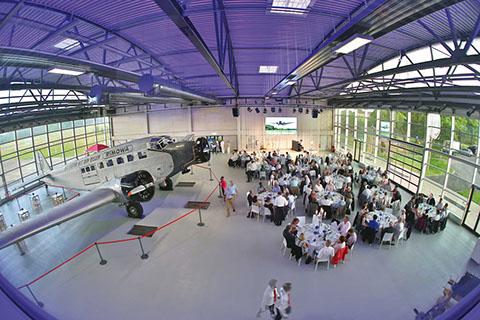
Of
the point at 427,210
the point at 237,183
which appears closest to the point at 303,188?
the point at 237,183

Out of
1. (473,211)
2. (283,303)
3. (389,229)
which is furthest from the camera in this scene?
(473,211)

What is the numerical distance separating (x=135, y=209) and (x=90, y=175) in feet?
10.9

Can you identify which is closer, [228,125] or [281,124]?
[281,124]

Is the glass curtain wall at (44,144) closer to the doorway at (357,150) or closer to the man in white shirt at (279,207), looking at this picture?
the man in white shirt at (279,207)

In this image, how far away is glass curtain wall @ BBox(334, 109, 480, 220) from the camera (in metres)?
10.8

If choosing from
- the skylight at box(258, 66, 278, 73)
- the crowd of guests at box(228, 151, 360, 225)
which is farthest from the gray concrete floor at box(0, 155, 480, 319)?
the skylight at box(258, 66, 278, 73)

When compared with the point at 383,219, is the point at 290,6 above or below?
above

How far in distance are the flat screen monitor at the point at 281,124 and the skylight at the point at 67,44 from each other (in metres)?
21.0

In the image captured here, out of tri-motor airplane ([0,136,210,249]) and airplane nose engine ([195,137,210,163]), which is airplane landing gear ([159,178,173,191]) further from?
airplane nose engine ([195,137,210,163])

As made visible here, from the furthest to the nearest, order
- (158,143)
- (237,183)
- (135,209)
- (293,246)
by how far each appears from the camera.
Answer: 1. (237,183)
2. (158,143)
3. (135,209)
4. (293,246)

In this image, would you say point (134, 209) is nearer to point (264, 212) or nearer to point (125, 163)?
point (125, 163)

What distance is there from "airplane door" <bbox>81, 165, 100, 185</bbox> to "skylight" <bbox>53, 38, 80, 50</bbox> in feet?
20.4

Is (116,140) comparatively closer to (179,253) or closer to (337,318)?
(179,253)

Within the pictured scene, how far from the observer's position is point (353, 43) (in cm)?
373
